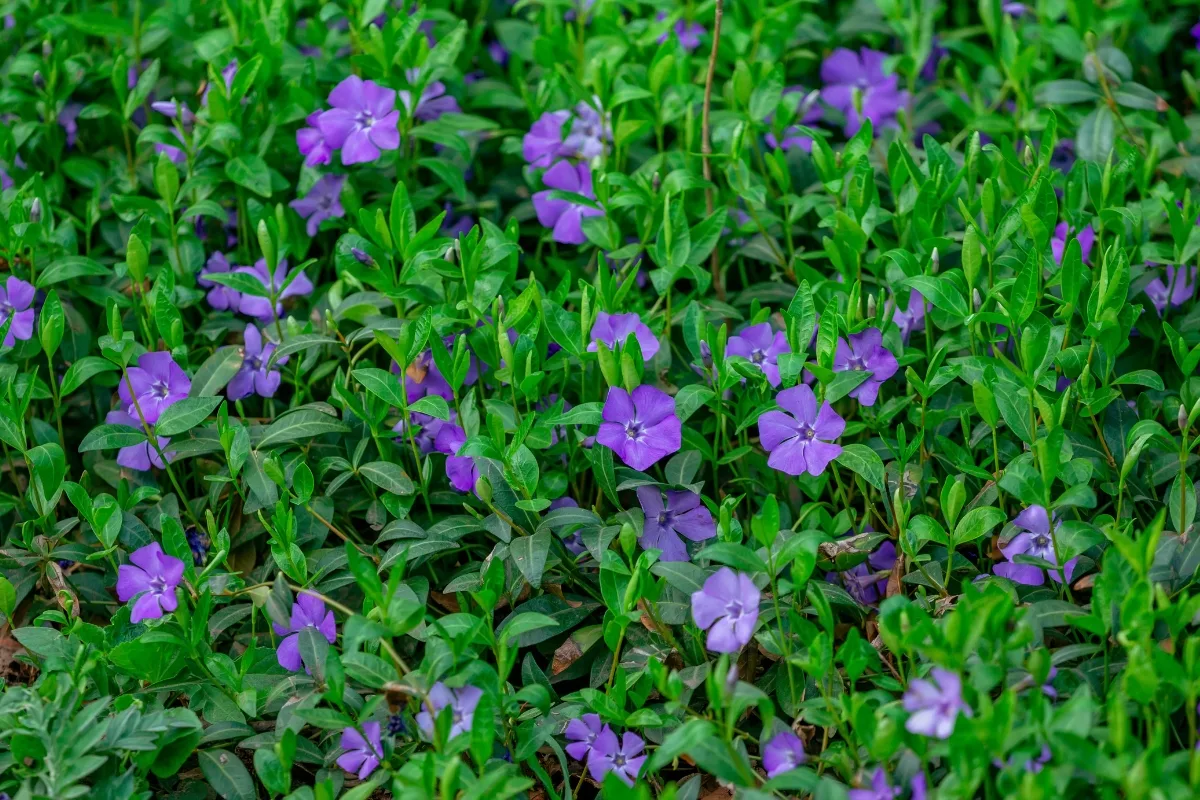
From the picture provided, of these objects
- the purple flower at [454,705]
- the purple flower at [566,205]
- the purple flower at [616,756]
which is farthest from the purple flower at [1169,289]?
the purple flower at [454,705]

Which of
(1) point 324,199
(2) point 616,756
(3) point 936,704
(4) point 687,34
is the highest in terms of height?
(4) point 687,34

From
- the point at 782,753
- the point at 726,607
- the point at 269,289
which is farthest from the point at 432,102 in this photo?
the point at 782,753

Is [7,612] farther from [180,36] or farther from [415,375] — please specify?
[180,36]

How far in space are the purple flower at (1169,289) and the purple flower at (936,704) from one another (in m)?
1.26

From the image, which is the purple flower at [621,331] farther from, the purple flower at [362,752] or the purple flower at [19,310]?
the purple flower at [19,310]

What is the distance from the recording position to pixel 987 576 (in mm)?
2252

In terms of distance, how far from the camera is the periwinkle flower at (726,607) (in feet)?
6.55

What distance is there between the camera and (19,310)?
2.62 m

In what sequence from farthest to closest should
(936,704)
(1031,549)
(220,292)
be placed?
(220,292), (1031,549), (936,704)

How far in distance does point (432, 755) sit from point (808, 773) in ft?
1.80

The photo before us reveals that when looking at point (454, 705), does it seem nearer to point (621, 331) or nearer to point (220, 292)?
point (621, 331)

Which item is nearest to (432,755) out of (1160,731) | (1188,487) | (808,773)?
(808,773)

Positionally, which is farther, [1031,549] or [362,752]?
[1031,549]

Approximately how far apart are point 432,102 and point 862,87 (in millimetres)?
1171
